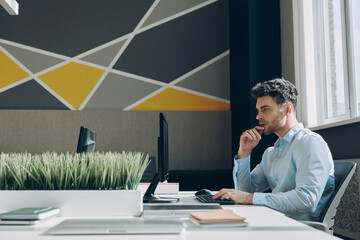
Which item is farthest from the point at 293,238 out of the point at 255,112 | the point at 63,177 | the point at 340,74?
the point at 255,112

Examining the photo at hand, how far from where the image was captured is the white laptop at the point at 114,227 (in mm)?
932

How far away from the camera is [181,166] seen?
13.8ft

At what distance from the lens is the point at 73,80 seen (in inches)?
166

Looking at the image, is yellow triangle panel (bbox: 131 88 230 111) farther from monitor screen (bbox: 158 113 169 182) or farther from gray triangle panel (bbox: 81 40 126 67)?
monitor screen (bbox: 158 113 169 182)

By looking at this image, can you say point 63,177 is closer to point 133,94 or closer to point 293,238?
point 293,238

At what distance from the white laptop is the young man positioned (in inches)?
27.0

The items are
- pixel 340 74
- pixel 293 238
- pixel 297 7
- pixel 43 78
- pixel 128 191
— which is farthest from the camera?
pixel 43 78

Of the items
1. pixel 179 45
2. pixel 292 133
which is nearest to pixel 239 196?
pixel 292 133

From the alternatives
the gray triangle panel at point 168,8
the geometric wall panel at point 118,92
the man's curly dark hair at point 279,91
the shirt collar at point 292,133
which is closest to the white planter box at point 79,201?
the shirt collar at point 292,133

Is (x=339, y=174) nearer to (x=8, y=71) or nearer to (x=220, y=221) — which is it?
(x=220, y=221)

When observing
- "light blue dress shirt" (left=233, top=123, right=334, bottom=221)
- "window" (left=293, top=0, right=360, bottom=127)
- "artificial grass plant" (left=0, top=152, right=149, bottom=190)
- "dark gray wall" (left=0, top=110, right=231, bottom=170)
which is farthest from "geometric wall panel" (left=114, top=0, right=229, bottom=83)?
"artificial grass plant" (left=0, top=152, right=149, bottom=190)

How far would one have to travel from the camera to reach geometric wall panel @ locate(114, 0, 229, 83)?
14.0 ft

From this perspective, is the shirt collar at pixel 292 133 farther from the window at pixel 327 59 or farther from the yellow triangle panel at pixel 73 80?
the yellow triangle panel at pixel 73 80

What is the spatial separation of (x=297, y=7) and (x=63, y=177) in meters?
2.78
